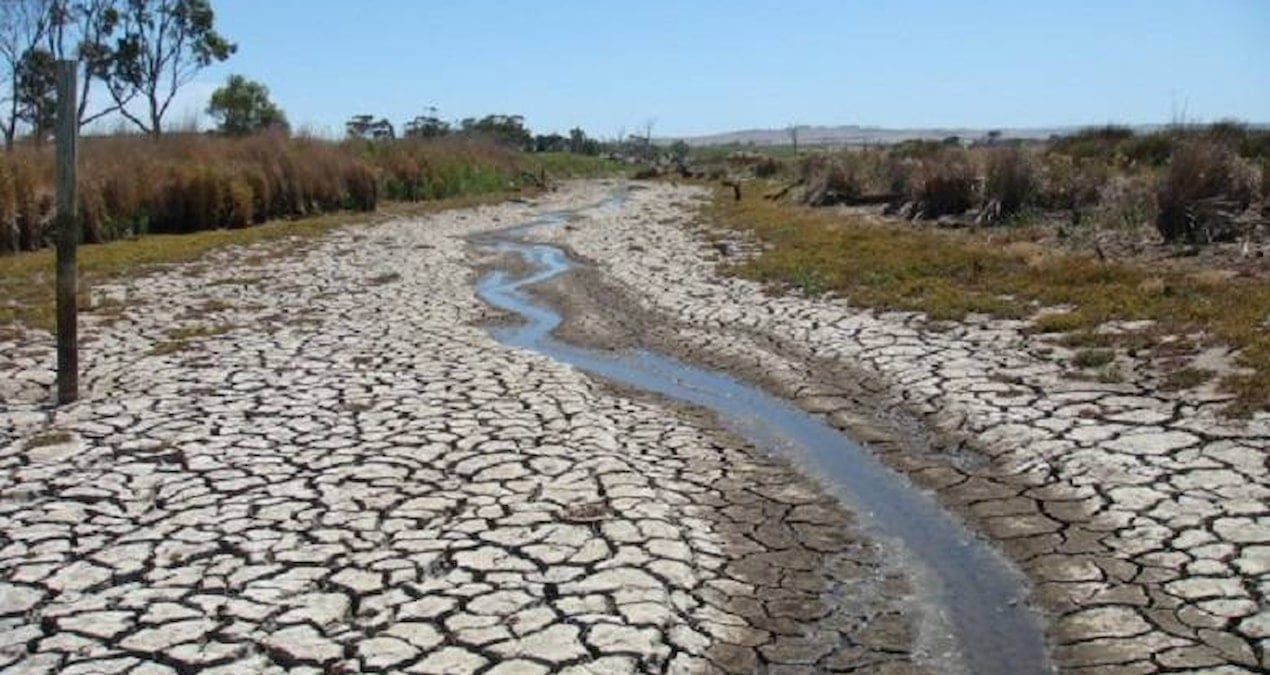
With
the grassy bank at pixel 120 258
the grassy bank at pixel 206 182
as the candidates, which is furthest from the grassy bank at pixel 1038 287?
the grassy bank at pixel 206 182

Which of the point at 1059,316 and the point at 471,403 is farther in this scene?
the point at 1059,316

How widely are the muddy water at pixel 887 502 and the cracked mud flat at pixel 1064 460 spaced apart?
16 cm

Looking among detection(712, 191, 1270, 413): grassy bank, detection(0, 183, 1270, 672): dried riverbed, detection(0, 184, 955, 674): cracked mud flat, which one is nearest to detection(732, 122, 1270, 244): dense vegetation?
detection(712, 191, 1270, 413): grassy bank

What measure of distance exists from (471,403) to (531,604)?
424 centimetres

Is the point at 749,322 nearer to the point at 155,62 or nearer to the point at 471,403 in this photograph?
the point at 471,403

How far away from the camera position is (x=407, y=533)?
640cm

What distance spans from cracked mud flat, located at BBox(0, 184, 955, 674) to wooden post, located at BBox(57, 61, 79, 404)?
0.90 ft

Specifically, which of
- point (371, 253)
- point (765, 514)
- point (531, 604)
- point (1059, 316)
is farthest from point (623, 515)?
point (371, 253)

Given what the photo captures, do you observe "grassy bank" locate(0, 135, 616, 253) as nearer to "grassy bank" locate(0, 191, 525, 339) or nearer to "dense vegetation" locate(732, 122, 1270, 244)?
"grassy bank" locate(0, 191, 525, 339)

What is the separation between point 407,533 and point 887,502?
3.01m

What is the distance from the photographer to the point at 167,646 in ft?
16.3

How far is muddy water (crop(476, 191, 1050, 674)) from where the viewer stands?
521 cm

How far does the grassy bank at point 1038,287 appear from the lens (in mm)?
9797

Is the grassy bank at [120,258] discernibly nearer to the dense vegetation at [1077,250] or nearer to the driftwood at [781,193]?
the dense vegetation at [1077,250]
